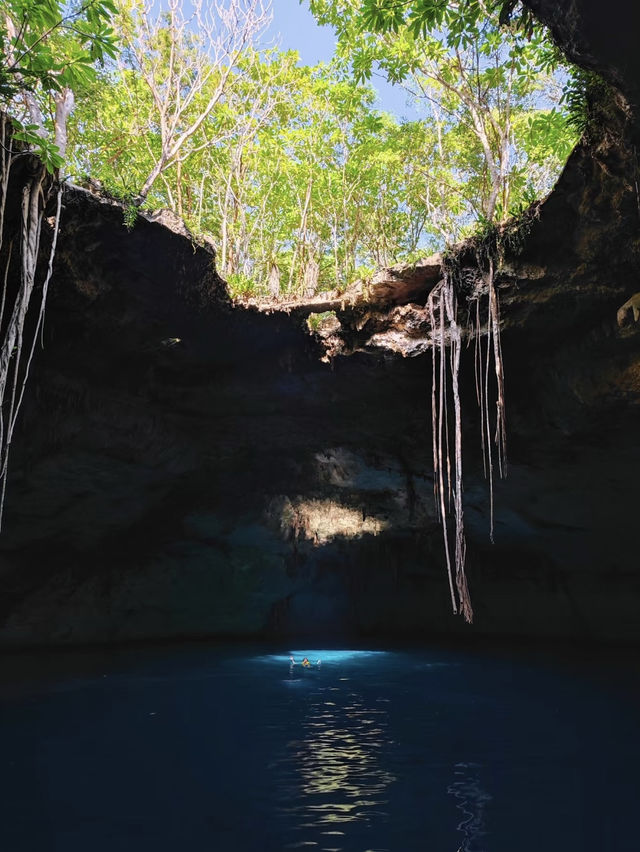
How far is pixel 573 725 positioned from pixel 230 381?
5.45 meters

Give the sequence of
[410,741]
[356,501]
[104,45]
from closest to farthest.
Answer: [104,45] → [410,741] → [356,501]

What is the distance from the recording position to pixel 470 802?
3.41 m

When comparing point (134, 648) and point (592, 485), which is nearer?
point (592, 485)

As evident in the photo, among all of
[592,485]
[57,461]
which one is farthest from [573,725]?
[57,461]

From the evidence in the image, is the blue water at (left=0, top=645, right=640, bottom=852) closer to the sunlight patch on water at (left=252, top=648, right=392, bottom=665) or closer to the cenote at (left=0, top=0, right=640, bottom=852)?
the cenote at (left=0, top=0, right=640, bottom=852)

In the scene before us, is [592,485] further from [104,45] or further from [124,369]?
[104,45]

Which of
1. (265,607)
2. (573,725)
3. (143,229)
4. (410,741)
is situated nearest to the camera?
(410,741)

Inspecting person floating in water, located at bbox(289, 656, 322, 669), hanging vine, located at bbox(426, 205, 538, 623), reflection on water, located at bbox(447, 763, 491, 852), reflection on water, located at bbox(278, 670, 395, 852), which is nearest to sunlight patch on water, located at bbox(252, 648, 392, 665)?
person floating in water, located at bbox(289, 656, 322, 669)

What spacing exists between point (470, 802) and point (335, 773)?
961mm

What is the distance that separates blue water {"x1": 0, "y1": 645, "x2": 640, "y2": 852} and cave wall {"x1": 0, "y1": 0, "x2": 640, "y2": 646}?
225 centimetres

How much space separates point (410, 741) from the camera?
464 centimetres

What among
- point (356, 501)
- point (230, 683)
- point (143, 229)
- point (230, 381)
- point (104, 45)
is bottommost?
point (230, 683)

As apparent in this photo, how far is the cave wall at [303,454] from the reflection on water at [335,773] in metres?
3.92

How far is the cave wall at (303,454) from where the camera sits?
5773 millimetres
